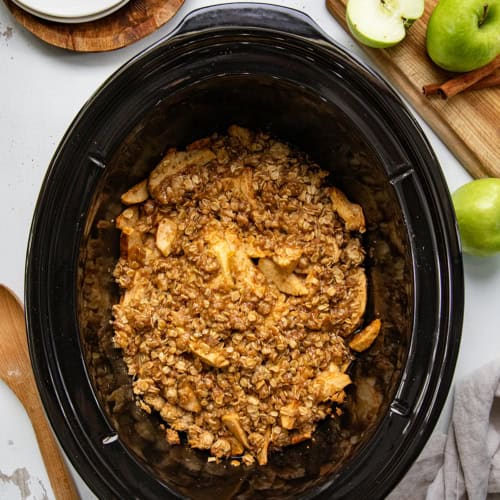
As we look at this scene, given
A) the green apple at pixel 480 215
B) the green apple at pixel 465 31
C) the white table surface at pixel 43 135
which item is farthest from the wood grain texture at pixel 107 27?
the green apple at pixel 480 215

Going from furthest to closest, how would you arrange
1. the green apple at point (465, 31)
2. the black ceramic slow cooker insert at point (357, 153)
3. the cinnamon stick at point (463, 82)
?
the cinnamon stick at point (463, 82) → the green apple at point (465, 31) → the black ceramic slow cooker insert at point (357, 153)

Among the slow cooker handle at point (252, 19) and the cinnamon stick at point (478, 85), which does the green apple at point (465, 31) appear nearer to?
the cinnamon stick at point (478, 85)

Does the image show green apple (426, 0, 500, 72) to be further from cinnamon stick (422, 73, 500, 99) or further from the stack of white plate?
the stack of white plate

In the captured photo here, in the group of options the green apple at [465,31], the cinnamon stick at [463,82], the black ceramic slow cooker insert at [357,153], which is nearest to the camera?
the black ceramic slow cooker insert at [357,153]

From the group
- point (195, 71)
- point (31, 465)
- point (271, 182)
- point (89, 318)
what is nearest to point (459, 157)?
point (271, 182)

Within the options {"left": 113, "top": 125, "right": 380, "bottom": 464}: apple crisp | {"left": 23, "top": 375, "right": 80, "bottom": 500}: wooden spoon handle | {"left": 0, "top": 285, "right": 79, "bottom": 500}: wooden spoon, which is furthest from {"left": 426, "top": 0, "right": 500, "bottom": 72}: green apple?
{"left": 23, "top": 375, "right": 80, "bottom": 500}: wooden spoon handle

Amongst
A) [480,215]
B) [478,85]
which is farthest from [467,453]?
[478,85]
